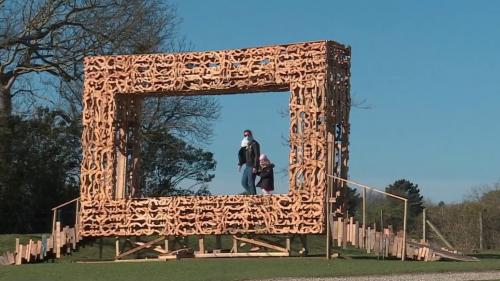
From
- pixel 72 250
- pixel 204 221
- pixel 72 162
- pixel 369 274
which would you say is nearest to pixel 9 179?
pixel 72 162

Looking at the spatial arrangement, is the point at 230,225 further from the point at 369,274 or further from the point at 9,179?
the point at 9,179

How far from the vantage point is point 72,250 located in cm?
2822

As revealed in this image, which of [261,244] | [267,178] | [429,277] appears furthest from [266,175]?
[429,277]

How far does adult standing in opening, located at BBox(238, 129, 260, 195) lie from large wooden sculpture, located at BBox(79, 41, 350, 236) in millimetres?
803

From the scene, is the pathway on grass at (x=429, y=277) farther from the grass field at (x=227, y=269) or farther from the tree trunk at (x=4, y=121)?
the tree trunk at (x=4, y=121)

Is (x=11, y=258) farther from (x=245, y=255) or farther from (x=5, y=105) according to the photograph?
(x=5, y=105)

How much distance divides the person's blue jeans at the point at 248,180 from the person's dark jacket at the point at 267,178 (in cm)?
19

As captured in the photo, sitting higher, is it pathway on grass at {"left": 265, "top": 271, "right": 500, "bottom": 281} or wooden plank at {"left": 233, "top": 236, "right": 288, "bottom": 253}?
wooden plank at {"left": 233, "top": 236, "right": 288, "bottom": 253}

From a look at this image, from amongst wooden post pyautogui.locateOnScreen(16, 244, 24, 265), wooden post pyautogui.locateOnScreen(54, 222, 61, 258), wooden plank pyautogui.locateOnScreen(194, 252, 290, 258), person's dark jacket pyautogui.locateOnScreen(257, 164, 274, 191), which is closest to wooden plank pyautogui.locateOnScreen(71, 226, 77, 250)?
wooden post pyautogui.locateOnScreen(54, 222, 61, 258)

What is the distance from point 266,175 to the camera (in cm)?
2683

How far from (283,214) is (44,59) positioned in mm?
16737

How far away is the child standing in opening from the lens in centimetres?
2672

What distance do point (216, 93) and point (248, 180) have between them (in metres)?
2.51

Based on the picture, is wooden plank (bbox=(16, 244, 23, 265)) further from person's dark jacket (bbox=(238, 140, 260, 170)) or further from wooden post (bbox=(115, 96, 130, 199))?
person's dark jacket (bbox=(238, 140, 260, 170))
